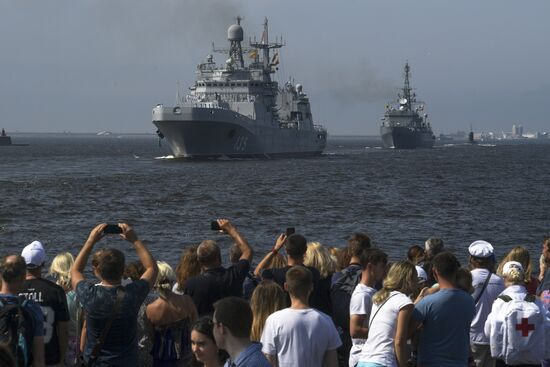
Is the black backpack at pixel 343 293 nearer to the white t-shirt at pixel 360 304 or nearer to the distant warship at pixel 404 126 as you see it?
the white t-shirt at pixel 360 304

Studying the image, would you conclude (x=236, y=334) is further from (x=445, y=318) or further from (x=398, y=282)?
(x=445, y=318)

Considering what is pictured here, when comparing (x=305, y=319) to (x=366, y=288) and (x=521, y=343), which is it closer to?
(x=366, y=288)

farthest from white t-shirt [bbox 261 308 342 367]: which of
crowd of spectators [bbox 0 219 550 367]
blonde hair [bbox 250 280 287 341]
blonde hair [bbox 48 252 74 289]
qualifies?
blonde hair [bbox 48 252 74 289]

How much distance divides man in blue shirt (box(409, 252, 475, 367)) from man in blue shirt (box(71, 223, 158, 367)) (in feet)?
5.79

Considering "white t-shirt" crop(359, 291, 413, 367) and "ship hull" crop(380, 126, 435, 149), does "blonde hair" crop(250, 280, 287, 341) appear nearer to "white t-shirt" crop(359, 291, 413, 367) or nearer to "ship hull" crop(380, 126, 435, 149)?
"white t-shirt" crop(359, 291, 413, 367)

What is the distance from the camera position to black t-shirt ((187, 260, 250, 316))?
626cm

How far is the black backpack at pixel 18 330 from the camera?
4859 mm

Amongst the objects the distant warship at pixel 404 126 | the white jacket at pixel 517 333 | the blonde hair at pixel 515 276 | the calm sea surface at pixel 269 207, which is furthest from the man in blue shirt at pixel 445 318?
the distant warship at pixel 404 126

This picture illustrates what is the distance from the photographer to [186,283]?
6395mm

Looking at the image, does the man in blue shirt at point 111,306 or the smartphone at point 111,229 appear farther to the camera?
the smartphone at point 111,229

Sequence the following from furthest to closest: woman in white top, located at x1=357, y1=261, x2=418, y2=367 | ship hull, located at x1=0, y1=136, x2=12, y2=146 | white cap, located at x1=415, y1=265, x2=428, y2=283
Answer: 1. ship hull, located at x1=0, y1=136, x2=12, y2=146
2. white cap, located at x1=415, y1=265, x2=428, y2=283
3. woman in white top, located at x1=357, y1=261, x2=418, y2=367

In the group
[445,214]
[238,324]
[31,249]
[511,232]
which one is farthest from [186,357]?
[445,214]

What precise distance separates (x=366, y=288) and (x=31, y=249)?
2.26 m

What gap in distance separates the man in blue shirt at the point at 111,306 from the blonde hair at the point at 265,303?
2.32 feet
